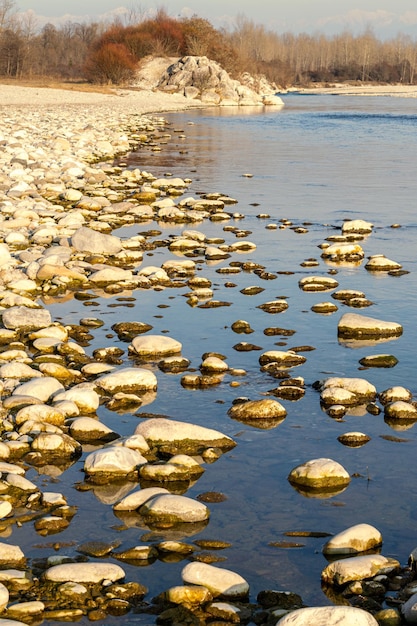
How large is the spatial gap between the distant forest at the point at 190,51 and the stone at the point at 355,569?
189 ft

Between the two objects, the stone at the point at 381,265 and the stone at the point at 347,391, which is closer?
the stone at the point at 347,391

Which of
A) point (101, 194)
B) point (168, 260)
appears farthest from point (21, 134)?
point (168, 260)

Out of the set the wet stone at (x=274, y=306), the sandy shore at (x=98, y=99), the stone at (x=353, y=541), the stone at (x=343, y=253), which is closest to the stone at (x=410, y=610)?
the stone at (x=353, y=541)

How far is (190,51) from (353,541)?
6190 cm

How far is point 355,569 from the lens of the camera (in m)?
3.27

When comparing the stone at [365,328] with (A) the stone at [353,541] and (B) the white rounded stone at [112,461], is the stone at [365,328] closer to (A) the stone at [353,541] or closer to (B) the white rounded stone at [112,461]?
(B) the white rounded stone at [112,461]

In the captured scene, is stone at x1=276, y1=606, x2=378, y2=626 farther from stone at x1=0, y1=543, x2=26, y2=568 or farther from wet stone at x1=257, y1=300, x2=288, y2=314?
wet stone at x1=257, y1=300, x2=288, y2=314

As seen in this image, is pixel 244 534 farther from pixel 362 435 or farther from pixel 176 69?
pixel 176 69

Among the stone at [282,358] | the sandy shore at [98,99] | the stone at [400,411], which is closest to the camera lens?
the stone at [400,411]

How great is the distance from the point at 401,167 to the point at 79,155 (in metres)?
6.83

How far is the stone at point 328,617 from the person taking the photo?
8.88 feet

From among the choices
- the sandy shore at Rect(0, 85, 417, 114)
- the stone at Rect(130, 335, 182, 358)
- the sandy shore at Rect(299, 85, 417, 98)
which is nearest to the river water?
the stone at Rect(130, 335, 182, 358)

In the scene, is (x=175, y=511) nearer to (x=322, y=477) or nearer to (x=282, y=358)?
(x=322, y=477)

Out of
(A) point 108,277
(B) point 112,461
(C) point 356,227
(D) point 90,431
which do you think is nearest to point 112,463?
(B) point 112,461
